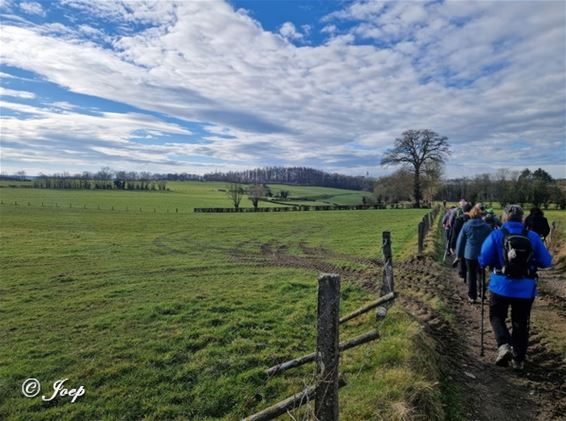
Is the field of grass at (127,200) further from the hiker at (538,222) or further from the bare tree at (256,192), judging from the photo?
the hiker at (538,222)

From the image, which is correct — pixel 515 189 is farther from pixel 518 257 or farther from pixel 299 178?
pixel 299 178

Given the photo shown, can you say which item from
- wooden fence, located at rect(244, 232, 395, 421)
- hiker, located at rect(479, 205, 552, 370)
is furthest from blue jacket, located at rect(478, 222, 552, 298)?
wooden fence, located at rect(244, 232, 395, 421)

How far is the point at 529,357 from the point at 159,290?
9784 millimetres

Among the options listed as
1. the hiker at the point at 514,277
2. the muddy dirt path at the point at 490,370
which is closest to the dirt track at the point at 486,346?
the muddy dirt path at the point at 490,370

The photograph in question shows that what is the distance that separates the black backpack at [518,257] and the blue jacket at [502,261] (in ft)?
0.33

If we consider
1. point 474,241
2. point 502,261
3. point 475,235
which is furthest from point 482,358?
point 475,235

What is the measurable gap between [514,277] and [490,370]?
58.5 inches

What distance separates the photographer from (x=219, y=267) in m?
15.2

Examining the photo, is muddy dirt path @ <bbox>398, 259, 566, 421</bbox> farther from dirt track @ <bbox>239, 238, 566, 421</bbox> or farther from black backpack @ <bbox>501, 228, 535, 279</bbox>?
black backpack @ <bbox>501, 228, 535, 279</bbox>

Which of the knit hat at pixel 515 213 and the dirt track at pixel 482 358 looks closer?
the dirt track at pixel 482 358

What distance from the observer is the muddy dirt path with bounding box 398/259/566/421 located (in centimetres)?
444

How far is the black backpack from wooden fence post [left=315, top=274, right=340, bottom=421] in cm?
346

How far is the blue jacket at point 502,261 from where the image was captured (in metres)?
5.16

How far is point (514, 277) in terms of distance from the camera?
514 centimetres
